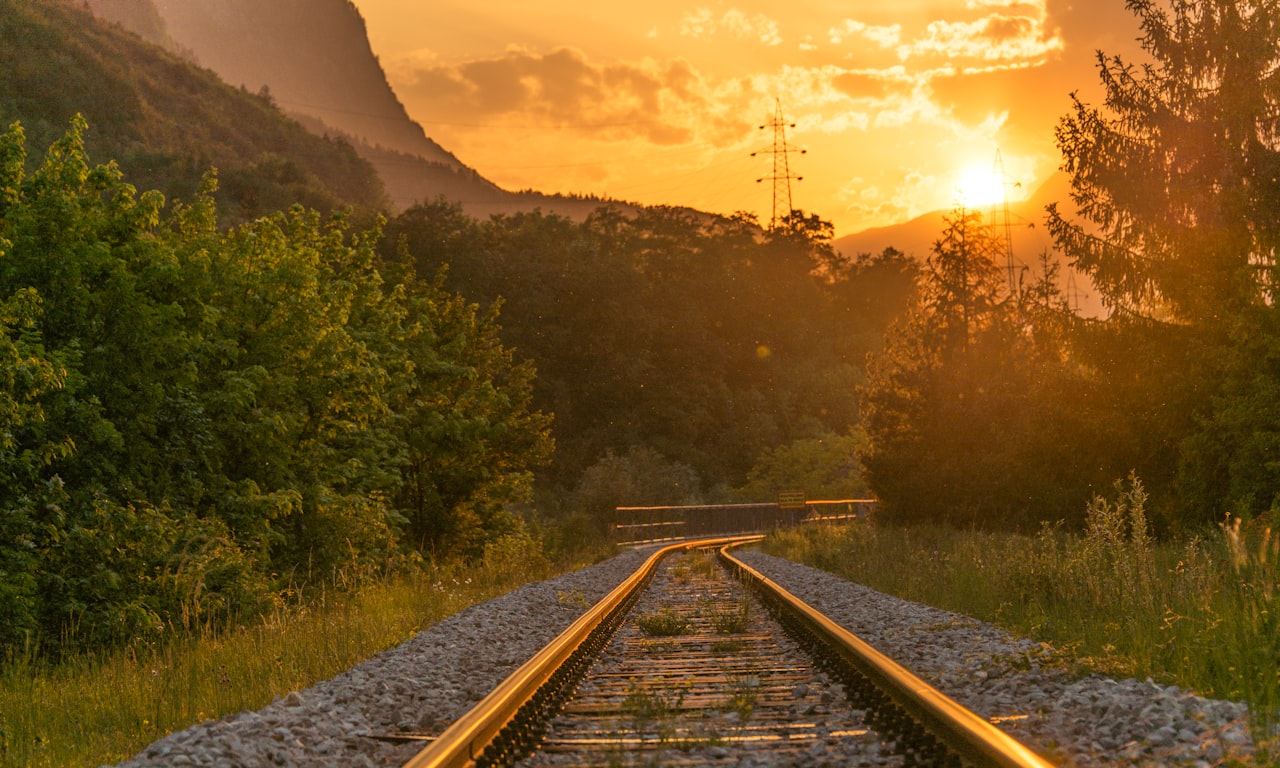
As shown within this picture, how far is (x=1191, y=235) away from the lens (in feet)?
85.1

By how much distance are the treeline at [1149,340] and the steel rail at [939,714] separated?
1513 centimetres

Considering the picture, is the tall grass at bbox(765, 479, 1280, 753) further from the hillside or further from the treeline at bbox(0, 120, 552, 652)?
the hillside

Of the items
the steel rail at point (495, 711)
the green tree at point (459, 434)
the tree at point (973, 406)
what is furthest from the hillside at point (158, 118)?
the steel rail at point (495, 711)

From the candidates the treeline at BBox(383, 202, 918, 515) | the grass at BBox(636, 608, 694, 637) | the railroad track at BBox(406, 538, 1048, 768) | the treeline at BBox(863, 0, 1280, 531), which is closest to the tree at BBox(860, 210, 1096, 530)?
the treeline at BBox(863, 0, 1280, 531)

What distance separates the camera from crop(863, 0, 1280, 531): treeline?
21922 mm

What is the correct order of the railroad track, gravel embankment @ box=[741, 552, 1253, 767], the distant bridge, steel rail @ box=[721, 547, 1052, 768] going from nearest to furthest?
steel rail @ box=[721, 547, 1052, 768] → gravel embankment @ box=[741, 552, 1253, 767] → the railroad track → the distant bridge

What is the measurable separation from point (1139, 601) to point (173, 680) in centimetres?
759

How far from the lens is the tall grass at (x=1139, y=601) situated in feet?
22.9

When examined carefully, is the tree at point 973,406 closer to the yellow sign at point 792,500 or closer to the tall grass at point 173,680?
the yellow sign at point 792,500

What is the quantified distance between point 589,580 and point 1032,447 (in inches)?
531

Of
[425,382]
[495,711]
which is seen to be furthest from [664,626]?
[425,382]

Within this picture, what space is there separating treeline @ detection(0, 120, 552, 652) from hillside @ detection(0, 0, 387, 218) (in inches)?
1904

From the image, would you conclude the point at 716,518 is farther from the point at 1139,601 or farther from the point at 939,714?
the point at 939,714

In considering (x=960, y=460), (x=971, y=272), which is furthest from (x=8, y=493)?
(x=971, y=272)
